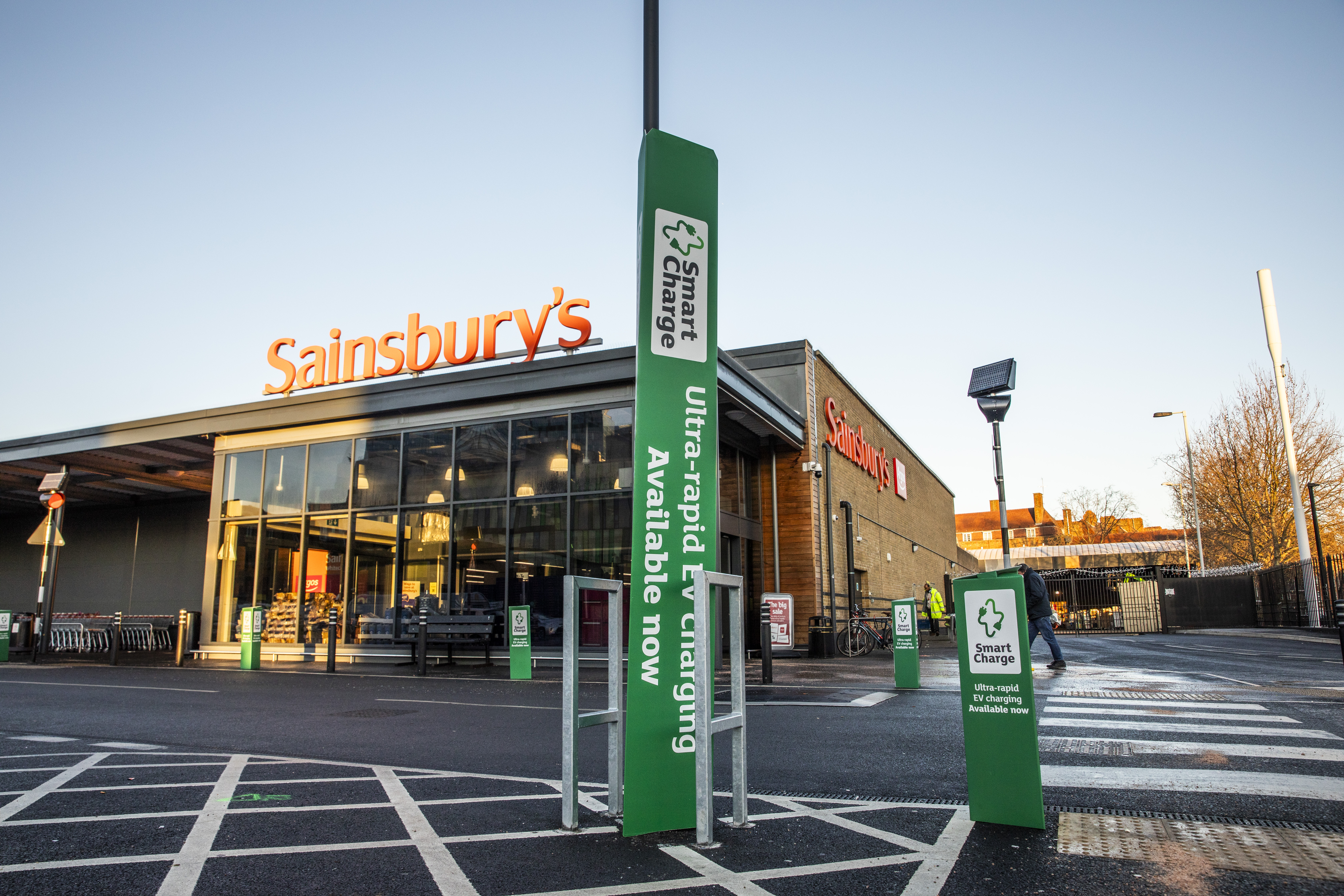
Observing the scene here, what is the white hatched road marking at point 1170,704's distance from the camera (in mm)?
8672

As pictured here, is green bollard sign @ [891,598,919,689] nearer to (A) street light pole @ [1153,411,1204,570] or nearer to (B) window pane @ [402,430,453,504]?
(B) window pane @ [402,430,453,504]

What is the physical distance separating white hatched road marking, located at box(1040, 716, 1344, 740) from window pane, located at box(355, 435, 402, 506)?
14422 millimetres

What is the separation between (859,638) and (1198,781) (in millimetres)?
14457

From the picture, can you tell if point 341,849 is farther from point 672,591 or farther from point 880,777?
point 880,777

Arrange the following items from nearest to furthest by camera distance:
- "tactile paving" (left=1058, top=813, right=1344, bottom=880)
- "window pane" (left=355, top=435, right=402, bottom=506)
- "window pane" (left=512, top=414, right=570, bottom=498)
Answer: "tactile paving" (left=1058, top=813, right=1344, bottom=880) < "window pane" (left=512, top=414, right=570, bottom=498) < "window pane" (left=355, top=435, right=402, bottom=506)

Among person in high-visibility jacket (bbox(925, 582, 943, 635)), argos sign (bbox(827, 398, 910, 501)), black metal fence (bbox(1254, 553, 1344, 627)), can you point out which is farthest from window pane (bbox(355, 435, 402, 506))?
black metal fence (bbox(1254, 553, 1344, 627))

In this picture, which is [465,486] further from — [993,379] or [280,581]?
[993,379]

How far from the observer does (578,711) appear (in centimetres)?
457

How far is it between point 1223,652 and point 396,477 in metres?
17.8

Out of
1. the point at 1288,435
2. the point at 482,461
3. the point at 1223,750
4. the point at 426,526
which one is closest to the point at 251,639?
the point at 426,526

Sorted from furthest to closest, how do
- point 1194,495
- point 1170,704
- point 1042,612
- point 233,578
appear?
1. point 1194,495
2. point 233,578
3. point 1042,612
4. point 1170,704

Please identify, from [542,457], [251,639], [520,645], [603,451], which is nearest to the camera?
[520,645]

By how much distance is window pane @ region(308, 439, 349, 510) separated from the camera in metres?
19.3

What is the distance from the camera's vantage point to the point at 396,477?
18.7 meters
